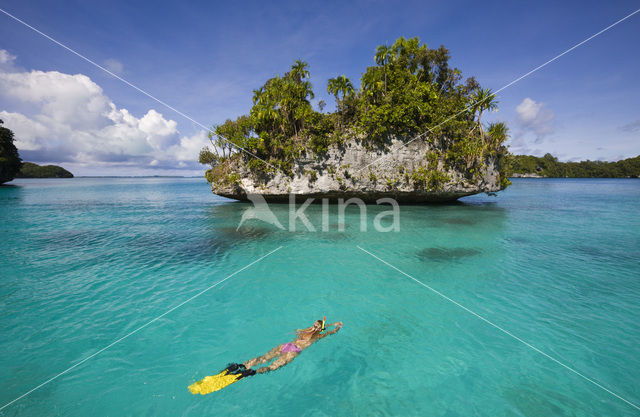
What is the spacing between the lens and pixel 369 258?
11.4 m

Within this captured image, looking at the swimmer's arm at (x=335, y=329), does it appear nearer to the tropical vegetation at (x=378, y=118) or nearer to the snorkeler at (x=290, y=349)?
the snorkeler at (x=290, y=349)

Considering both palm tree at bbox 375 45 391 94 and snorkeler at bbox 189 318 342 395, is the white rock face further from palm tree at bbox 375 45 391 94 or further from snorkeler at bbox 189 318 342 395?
snorkeler at bbox 189 318 342 395

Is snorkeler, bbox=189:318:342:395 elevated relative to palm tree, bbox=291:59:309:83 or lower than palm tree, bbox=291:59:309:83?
lower

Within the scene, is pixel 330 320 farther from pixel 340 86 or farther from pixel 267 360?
pixel 340 86

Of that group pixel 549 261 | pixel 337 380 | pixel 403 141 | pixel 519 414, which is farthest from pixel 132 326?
pixel 403 141

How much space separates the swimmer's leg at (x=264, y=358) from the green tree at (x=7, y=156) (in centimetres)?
8124

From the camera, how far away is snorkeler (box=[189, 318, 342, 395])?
4.56m

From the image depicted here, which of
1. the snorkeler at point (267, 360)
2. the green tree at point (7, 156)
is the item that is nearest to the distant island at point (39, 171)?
the green tree at point (7, 156)

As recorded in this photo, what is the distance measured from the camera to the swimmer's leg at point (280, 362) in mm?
4902

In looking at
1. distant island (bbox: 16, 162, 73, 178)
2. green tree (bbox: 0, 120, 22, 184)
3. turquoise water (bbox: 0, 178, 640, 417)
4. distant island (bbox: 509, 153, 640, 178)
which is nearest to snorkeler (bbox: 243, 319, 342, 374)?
turquoise water (bbox: 0, 178, 640, 417)

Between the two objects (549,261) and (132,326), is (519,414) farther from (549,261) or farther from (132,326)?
(549,261)

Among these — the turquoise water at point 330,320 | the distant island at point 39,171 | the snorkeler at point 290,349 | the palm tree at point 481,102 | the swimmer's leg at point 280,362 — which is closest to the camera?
the turquoise water at point 330,320

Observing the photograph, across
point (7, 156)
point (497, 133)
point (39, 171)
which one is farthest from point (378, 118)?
point (39, 171)

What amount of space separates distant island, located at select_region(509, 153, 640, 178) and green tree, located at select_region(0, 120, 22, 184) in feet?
578
